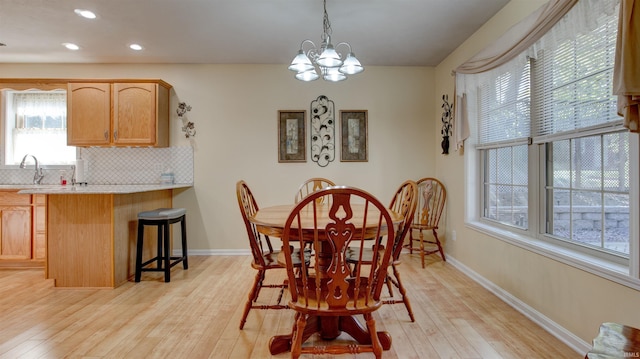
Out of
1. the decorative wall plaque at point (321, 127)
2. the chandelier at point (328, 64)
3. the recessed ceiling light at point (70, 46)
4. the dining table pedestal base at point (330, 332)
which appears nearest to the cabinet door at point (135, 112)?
the recessed ceiling light at point (70, 46)

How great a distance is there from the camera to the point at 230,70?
4238mm

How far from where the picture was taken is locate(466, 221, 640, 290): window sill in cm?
167

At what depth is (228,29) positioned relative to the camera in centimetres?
322

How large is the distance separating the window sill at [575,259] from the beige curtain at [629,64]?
2.39ft

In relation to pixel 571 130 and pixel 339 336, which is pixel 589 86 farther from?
pixel 339 336

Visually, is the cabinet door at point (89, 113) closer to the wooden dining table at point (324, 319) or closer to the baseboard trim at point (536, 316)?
the wooden dining table at point (324, 319)

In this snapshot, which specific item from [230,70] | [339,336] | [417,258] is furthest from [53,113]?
[417,258]

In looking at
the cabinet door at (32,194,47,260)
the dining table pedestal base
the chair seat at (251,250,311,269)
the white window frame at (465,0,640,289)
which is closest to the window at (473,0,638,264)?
the white window frame at (465,0,640,289)

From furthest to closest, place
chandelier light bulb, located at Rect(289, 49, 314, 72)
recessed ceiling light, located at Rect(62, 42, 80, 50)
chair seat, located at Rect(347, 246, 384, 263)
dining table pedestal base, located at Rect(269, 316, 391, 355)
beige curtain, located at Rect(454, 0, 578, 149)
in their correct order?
recessed ceiling light, located at Rect(62, 42, 80, 50) < chandelier light bulb, located at Rect(289, 49, 314, 72) < chair seat, located at Rect(347, 246, 384, 263) < beige curtain, located at Rect(454, 0, 578, 149) < dining table pedestal base, located at Rect(269, 316, 391, 355)

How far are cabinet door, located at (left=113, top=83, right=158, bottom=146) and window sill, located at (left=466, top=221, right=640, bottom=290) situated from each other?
3743 mm

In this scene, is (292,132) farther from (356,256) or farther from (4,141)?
(4,141)

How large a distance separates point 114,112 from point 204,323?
112 inches

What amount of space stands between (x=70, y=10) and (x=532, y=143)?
3870 mm

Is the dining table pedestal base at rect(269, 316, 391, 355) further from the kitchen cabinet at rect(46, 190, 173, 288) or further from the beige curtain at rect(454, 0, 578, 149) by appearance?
the beige curtain at rect(454, 0, 578, 149)
